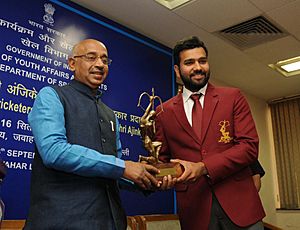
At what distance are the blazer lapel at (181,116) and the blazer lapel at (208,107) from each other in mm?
48

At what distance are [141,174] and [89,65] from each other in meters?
0.51

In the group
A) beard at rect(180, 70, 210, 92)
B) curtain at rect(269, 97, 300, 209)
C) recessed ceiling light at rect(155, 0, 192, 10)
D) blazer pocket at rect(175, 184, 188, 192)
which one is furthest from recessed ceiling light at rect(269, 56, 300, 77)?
blazer pocket at rect(175, 184, 188, 192)

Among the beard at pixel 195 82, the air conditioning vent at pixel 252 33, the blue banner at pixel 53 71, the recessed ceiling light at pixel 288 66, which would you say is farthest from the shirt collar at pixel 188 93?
the recessed ceiling light at pixel 288 66

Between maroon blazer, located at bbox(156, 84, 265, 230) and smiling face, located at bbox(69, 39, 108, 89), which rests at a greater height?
smiling face, located at bbox(69, 39, 108, 89)

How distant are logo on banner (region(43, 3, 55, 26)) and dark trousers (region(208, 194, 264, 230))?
1853 millimetres

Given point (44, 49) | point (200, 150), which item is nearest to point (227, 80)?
point (44, 49)

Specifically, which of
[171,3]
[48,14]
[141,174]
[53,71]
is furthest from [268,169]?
[141,174]

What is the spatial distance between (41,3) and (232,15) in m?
1.57

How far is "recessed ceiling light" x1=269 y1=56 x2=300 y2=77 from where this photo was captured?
13.4ft

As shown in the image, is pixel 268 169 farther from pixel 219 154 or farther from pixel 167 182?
pixel 167 182

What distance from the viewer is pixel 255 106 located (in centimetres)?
519

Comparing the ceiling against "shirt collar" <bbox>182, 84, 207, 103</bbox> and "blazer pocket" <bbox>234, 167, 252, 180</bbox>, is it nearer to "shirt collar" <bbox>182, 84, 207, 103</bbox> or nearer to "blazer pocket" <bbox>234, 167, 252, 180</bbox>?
"shirt collar" <bbox>182, 84, 207, 103</bbox>

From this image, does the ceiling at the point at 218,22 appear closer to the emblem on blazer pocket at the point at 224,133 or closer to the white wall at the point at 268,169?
the white wall at the point at 268,169

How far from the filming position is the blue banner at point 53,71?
2232 millimetres
